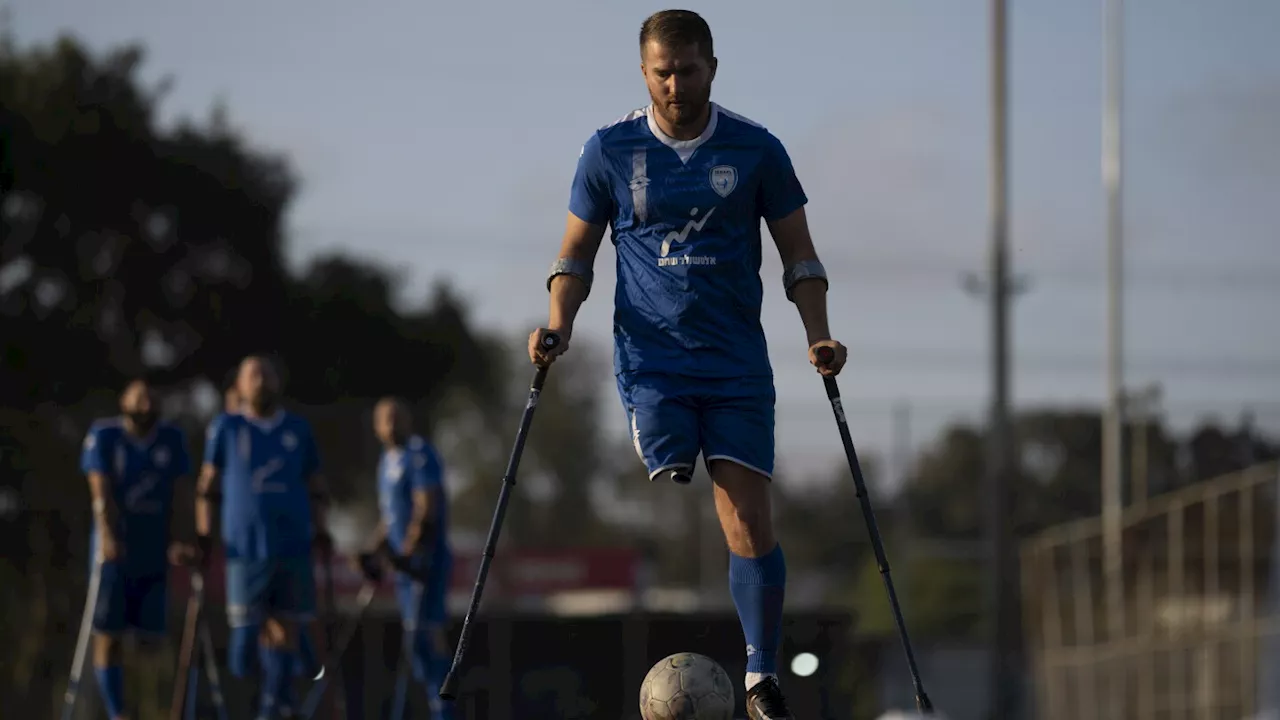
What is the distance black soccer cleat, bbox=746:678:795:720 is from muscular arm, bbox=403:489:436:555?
7.28 meters

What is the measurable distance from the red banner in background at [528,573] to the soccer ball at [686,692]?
19.5m

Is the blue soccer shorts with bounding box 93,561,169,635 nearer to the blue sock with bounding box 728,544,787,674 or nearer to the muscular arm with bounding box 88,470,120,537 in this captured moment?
the muscular arm with bounding box 88,470,120,537

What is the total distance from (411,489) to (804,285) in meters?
7.89

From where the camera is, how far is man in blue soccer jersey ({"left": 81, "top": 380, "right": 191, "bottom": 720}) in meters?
12.6

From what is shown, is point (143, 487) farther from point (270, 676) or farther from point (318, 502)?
point (270, 676)

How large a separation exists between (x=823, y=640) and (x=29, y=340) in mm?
23580

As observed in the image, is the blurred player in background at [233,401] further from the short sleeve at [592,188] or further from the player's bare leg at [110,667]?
the short sleeve at [592,188]

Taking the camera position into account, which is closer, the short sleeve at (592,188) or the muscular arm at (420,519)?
the short sleeve at (592,188)

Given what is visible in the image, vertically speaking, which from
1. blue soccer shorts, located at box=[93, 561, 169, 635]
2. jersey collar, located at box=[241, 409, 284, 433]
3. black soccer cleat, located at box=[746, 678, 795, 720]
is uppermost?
jersey collar, located at box=[241, 409, 284, 433]

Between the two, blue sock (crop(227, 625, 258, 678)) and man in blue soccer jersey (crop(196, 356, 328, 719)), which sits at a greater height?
man in blue soccer jersey (crop(196, 356, 328, 719))

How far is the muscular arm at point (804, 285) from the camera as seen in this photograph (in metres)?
7.34

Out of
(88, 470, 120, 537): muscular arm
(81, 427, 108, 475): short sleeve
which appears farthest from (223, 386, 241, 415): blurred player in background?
(88, 470, 120, 537): muscular arm

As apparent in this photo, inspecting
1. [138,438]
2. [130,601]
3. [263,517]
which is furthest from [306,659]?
[138,438]

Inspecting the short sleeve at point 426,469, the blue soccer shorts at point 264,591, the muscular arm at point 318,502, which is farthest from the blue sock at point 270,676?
the short sleeve at point 426,469
